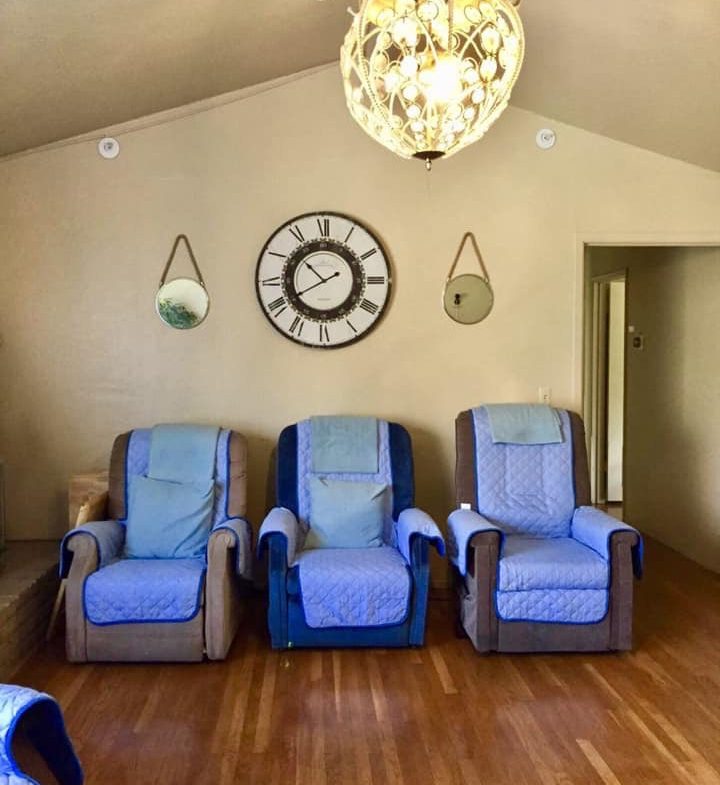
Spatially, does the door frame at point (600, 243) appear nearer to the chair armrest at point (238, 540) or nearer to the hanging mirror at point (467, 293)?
the hanging mirror at point (467, 293)

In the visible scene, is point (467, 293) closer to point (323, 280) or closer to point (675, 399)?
point (323, 280)

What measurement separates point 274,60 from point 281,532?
7.73 ft

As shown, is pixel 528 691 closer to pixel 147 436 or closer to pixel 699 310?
pixel 147 436

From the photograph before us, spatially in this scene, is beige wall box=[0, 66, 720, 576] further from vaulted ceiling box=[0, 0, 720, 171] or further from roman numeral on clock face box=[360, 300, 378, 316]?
vaulted ceiling box=[0, 0, 720, 171]

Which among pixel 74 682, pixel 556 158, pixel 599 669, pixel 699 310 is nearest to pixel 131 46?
pixel 556 158

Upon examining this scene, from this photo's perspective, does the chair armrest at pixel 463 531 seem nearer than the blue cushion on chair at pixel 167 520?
Yes

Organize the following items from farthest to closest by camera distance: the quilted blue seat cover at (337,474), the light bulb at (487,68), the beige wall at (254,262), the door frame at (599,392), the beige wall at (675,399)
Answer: the door frame at (599,392)
the beige wall at (675,399)
the beige wall at (254,262)
the quilted blue seat cover at (337,474)
the light bulb at (487,68)

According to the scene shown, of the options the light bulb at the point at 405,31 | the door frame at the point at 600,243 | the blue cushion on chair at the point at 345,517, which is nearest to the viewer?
the light bulb at the point at 405,31

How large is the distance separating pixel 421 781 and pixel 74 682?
5.11 ft

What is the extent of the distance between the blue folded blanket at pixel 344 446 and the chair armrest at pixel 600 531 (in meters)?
1.07

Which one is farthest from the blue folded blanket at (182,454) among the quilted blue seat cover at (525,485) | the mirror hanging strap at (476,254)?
the mirror hanging strap at (476,254)

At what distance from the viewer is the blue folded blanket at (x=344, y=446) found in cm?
376

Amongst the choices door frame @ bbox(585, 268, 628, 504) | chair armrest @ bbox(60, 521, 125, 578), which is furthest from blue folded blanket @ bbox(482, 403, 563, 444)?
door frame @ bbox(585, 268, 628, 504)

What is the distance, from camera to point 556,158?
161 inches
